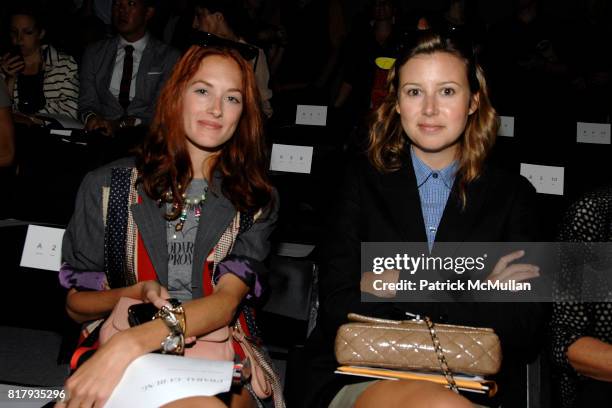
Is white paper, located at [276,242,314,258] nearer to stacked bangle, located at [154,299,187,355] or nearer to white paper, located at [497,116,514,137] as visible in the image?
stacked bangle, located at [154,299,187,355]

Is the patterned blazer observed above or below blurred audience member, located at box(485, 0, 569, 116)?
below

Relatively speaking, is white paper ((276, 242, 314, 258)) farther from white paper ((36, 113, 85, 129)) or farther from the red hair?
white paper ((36, 113, 85, 129))

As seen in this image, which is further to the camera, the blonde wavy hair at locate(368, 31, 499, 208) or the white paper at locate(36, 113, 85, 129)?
the white paper at locate(36, 113, 85, 129)

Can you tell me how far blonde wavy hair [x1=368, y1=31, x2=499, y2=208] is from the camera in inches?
73.0

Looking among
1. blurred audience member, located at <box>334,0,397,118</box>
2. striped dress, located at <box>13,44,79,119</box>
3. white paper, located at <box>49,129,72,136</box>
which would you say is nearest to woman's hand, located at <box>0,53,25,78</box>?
striped dress, located at <box>13,44,79,119</box>

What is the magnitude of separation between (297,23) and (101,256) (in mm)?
5091

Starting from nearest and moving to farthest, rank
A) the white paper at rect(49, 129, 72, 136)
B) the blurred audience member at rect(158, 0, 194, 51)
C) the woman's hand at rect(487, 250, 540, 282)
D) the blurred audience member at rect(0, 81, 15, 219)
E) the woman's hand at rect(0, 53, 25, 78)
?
the woman's hand at rect(487, 250, 540, 282)
the blurred audience member at rect(0, 81, 15, 219)
the white paper at rect(49, 129, 72, 136)
the woman's hand at rect(0, 53, 25, 78)
the blurred audience member at rect(158, 0, 194, 51)

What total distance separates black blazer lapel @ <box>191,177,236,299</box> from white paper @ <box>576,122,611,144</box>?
2.55 metres

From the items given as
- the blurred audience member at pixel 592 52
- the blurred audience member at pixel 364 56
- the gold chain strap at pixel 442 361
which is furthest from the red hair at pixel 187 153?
the blurred audience member at pixel 592 52

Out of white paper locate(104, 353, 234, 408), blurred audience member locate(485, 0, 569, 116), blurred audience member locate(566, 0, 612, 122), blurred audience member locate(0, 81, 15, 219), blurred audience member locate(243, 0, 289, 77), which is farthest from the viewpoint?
blurred audience member locate(243, 0, 289, 77)

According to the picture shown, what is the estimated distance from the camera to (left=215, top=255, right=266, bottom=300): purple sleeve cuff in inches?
69.2

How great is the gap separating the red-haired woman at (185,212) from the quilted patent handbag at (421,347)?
363 millimetres

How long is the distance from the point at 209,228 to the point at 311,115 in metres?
2.35

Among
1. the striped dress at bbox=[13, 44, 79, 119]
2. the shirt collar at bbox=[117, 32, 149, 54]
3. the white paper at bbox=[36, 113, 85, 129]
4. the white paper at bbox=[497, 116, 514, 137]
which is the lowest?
the white paper at bbox=[36, 113, 85, 129]
